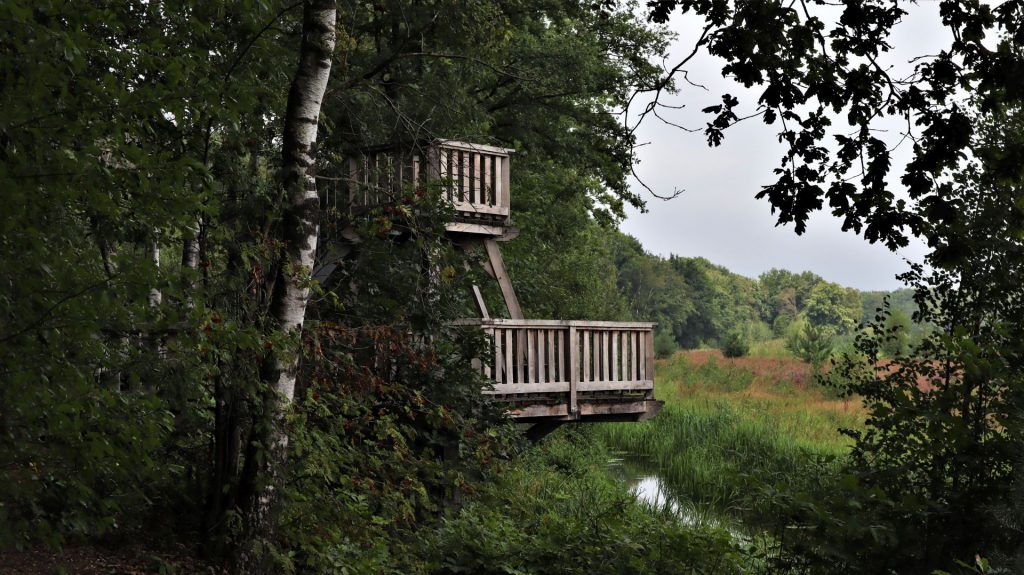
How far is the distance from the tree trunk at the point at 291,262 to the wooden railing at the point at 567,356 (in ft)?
14.3

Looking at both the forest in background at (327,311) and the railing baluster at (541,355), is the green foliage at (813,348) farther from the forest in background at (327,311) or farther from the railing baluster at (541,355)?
the forest in background at (327,311)

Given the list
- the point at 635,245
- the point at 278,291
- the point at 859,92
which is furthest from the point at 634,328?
the point at 635,245

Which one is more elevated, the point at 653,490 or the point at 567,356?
the point at 567,356

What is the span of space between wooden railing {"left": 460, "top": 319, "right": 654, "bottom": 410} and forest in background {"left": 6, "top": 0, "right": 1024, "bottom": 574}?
121 centimetres

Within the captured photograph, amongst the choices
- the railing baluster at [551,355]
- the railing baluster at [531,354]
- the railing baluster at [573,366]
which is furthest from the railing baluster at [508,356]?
the railing baluster at [573,366]

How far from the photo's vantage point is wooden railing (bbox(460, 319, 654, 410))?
39.8 ft

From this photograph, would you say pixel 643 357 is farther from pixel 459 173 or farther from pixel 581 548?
pixel 581 548

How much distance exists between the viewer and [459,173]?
35.8 ft

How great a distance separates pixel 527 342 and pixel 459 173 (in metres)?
2.57

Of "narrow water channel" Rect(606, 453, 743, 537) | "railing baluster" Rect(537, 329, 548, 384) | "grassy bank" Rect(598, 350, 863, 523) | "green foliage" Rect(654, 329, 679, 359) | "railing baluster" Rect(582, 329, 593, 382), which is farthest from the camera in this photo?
"green foliage" Rect(654, 329, 679, 359)

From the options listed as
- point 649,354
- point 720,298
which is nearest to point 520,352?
point 649,354

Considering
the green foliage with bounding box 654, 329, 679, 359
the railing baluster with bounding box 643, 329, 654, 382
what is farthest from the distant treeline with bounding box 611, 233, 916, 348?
the railing baluster with bounding box 643, 329, 654, 382

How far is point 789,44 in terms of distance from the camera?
16.9ft

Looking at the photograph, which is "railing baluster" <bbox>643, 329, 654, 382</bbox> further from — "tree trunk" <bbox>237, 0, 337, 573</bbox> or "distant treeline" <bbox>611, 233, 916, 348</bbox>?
"distant treeline" <bbox>611, 233, 916, 348</bbox>
